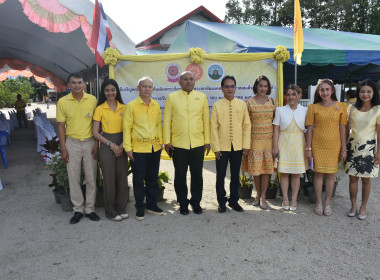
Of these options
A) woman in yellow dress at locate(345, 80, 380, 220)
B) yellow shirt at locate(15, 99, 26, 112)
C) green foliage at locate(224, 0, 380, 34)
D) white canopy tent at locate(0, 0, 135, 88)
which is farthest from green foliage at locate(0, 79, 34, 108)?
woman in yellow dress at locate(345, 80, 380, 220)

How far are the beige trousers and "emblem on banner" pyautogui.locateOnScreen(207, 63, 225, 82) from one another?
2.04 m

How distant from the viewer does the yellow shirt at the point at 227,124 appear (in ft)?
12.7

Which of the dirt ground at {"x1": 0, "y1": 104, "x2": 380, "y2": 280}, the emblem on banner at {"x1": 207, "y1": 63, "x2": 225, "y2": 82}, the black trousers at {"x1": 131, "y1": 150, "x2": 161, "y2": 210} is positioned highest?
the emblem on banner at {"x1": 207, "y1": 63, "x2": 225, "y2": 82}

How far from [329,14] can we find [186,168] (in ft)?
96.3

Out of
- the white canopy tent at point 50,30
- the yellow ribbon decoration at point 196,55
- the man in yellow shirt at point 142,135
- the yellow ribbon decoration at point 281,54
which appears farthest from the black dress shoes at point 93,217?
the yellow ribbon decoration at point 281,54

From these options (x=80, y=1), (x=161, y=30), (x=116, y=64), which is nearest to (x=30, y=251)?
(x=116, y=64)

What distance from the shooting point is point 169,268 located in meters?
2.76

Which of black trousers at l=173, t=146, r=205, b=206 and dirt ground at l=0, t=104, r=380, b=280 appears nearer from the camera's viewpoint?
dirt ground at l=0, t=104, r=380, b=280

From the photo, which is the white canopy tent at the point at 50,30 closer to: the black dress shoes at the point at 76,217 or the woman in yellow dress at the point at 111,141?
the woman in yellow dress at the point at 111,141

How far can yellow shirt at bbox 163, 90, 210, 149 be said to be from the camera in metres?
3.75

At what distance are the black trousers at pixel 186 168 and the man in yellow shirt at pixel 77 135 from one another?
1032mm

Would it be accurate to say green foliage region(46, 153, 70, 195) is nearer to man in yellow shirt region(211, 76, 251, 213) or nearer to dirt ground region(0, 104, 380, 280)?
dirt ground region(0, 104, 380, 280)

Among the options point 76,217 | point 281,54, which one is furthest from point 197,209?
point 281,54

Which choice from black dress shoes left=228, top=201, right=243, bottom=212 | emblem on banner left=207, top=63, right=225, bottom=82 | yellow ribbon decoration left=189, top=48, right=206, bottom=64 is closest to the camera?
black dress shoes left=228, top=201, right=243, bottom=212
